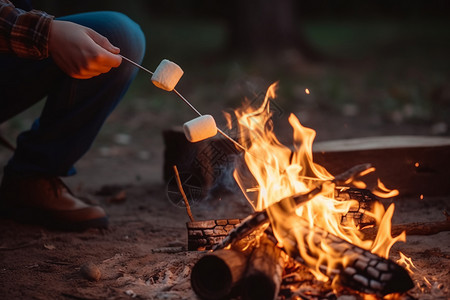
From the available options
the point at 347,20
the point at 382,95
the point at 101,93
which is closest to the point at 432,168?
the point at 101,93

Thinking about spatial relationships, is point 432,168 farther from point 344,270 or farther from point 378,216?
point 344,270

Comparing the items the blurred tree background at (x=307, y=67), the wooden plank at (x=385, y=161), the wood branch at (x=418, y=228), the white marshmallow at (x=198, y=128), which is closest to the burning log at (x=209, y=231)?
the white marshmallow at (x=198, y=128)

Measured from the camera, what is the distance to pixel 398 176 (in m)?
3.00

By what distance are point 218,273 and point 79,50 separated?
95cm

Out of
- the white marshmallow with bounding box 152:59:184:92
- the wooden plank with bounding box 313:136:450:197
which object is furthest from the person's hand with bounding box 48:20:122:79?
the wooden plank with bounding box 313:136:450:197

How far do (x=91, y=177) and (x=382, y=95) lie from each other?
3824mm

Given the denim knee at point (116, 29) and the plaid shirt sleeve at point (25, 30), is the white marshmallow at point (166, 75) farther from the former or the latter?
the denim knee at point (116, 29)

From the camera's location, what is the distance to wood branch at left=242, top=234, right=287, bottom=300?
5.47ft

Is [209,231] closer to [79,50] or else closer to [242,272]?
[242,272]

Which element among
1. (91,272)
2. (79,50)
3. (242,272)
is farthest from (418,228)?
(79,50)

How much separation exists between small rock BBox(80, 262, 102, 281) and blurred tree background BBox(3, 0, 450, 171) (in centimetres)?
131

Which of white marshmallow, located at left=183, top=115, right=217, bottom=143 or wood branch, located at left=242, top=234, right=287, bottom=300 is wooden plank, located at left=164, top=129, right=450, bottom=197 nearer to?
white marshmallow, located at left=183, top=115, right=217, bottom=143

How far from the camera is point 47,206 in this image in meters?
2.77

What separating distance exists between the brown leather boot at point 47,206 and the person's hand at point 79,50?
38.0 inches
